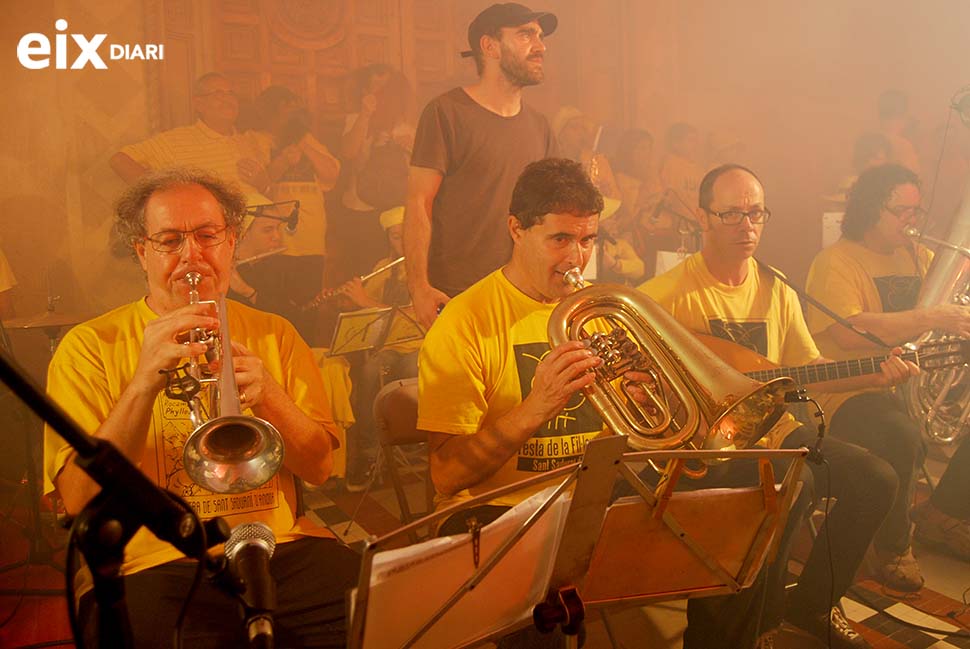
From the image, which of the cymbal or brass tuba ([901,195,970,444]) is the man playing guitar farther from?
the cymbal

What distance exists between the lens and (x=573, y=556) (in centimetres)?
157

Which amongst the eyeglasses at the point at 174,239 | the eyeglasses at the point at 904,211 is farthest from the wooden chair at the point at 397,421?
the eyeglasses at the point at 904,211

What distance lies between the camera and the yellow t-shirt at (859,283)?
3633 mm

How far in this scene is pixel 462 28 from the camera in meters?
2.91

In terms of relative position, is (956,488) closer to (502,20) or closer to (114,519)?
(502,20)

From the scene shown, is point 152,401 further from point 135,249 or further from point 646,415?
point 646,415

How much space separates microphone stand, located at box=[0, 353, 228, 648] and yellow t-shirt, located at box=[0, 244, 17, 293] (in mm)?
1581

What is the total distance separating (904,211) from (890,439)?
116cm

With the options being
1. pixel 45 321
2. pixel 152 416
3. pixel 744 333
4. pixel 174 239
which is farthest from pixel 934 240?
pixel 45 321

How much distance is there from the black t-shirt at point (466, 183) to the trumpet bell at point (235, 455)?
1.18 meters

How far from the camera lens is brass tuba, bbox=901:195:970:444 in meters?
3.56

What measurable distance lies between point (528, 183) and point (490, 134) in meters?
0.31

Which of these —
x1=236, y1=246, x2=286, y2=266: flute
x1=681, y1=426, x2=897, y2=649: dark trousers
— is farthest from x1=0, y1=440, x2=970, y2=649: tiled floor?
x1=236, y1=246, x2=286, y2=266: flute

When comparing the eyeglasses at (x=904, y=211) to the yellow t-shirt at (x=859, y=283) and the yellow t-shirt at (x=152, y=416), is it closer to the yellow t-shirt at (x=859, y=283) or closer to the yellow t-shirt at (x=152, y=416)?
the yellow t-shirt at (x=859, y=283)
